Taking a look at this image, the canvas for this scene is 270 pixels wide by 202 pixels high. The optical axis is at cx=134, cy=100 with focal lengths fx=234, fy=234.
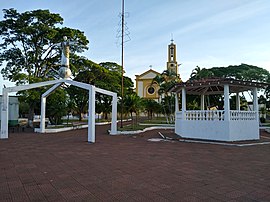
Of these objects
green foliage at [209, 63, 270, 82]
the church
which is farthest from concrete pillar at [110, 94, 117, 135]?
the church

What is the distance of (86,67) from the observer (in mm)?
28828

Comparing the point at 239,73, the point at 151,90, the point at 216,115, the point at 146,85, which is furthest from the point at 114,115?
the point at 146,85

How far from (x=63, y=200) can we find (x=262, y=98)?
1527 inches

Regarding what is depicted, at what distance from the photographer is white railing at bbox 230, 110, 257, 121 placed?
12.2 metres

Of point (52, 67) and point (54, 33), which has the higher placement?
point (54, 33)

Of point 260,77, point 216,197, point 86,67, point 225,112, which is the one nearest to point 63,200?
point 216,197

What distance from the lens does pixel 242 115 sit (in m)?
12.7

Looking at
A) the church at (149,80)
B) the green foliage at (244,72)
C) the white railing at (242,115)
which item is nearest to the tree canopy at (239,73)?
the green foliage at (244,72)

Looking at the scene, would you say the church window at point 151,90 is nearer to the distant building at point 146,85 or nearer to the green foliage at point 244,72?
the distant building at point 146,85

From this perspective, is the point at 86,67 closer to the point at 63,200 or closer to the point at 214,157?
the point at 214,157

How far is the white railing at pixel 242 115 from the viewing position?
481 inches

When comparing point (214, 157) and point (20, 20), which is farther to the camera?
point (20, 20)

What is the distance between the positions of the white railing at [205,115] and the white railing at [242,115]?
22.5 inches

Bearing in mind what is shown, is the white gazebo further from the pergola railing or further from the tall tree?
the tall tree
